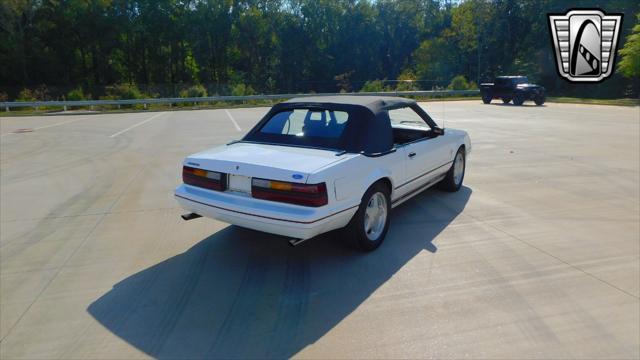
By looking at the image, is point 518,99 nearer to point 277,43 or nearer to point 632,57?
point 632,57

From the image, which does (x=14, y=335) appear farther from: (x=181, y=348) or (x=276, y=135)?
(x=276, y=135)

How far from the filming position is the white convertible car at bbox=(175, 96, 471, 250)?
12.5 ft

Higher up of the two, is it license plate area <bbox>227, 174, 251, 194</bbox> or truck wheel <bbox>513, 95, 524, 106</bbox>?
truck wheel <bbox>513, 95, 524, 106</bbox>

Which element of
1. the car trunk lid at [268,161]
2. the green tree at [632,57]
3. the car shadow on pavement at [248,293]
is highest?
the green tree at [632,57]

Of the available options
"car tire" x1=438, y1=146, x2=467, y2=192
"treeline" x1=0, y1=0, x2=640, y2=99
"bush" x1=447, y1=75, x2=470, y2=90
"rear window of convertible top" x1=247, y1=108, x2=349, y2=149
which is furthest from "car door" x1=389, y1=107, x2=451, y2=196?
"treeline" x1=0, y1=0, x2=640, y2=99

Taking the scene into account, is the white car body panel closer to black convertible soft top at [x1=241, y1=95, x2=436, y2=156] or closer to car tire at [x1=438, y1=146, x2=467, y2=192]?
black convertible soft top at [x1=241, y1=95, x2=436, y2=156]

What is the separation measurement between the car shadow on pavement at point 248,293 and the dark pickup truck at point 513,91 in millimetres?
23593

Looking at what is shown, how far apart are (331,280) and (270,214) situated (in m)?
0.77

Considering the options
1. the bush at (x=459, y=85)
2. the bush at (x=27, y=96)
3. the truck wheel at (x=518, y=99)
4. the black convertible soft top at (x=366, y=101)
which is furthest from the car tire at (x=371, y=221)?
the bush at (x=459, y=85)

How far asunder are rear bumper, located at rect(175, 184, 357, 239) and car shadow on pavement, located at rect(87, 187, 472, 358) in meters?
0.43

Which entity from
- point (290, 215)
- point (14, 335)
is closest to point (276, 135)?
point (290, 215)

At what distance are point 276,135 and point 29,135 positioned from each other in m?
12.9

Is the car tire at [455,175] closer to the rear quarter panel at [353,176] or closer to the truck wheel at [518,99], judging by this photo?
the rear quarter panel at [353,176]

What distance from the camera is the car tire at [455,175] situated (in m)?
6.34
